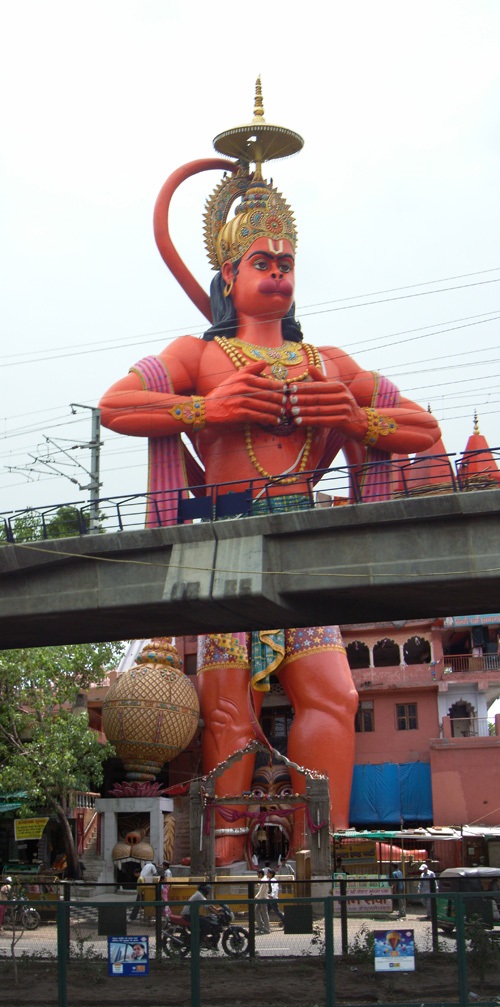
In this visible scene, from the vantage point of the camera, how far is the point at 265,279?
121ft

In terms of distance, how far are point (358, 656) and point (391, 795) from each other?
8.65 metres

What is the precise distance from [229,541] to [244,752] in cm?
1130

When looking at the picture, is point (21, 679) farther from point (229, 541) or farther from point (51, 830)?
point (229, 541)

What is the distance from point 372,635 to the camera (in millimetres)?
43875

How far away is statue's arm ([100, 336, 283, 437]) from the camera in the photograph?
1324 inches

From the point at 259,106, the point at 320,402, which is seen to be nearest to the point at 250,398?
the point at 320,402

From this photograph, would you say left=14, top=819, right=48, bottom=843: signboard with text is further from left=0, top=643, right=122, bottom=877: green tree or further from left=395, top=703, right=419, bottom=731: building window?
left=395, top=703, right=419, bottom=731: building window

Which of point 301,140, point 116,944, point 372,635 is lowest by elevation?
point 116,944

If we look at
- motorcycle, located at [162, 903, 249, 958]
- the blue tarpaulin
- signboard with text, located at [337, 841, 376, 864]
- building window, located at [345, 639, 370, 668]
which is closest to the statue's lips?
building window, located at [345, 639, 370, 668]

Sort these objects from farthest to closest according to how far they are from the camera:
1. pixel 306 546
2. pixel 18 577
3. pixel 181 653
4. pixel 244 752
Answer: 1. pixel 181 653
2. pixel 244 752
3. pixel 18 577
4. pixel 306 546

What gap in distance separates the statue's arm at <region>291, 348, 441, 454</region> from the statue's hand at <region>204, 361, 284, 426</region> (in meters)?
0.68

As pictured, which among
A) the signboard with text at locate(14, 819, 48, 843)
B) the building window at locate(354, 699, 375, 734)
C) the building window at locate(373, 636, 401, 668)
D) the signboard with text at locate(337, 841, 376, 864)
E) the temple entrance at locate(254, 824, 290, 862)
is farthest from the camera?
the building window at locate(373, 636, 401, 668)

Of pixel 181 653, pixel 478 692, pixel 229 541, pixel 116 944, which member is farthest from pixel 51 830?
pixel 116 944

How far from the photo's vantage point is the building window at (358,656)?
46581mm
